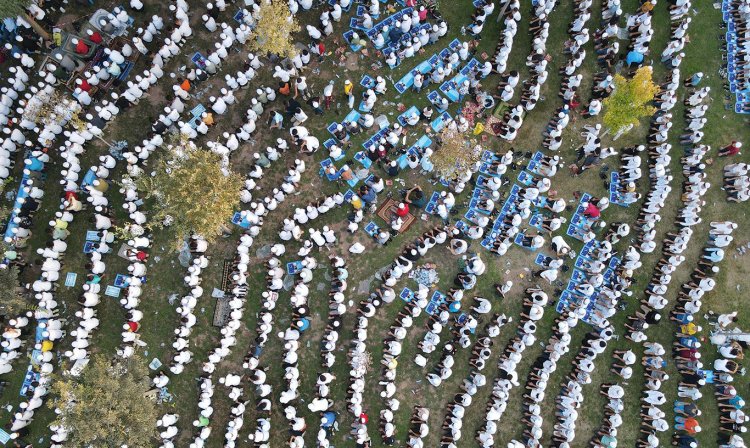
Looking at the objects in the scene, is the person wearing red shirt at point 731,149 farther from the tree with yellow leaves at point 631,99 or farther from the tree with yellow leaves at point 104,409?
the tree with yellow leaves at point 104,409

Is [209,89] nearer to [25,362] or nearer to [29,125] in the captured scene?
[29,125]

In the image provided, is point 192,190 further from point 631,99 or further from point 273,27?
point 631,99

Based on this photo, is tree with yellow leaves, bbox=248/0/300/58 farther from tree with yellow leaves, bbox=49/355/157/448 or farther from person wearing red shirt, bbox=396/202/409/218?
tree with yellow leaves, bbox=49/355/157/448

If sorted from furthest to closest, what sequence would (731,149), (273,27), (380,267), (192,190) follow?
(731,149), (380,267), (273,27), (192,190)

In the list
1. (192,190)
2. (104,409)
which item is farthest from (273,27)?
(104,409)

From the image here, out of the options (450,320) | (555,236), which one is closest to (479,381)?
(450,320)

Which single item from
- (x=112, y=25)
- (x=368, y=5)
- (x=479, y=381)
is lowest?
(x=479, y=381)
